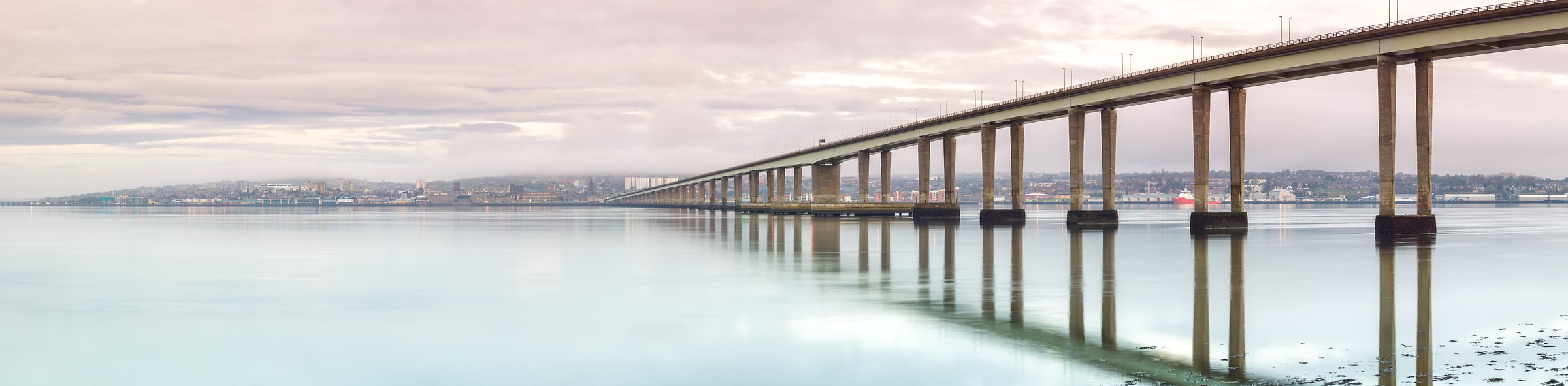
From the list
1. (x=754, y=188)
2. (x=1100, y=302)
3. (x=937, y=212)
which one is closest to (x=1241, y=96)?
(x=937, y=212)

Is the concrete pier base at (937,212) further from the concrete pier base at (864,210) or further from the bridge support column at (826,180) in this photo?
the bridge support column at (826,180)

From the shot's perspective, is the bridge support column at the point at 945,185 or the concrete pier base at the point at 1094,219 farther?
the bridge support column at the point at 945,185

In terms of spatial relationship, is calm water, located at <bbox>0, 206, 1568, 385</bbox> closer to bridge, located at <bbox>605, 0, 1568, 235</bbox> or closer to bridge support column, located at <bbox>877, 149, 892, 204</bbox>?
bridge, located at <bbox>605, 0, 1568, 235</bbox>

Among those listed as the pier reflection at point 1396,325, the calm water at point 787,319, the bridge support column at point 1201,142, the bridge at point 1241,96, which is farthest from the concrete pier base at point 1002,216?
the pier reflection at point 1396,325

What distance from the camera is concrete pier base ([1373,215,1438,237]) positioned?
152 ft

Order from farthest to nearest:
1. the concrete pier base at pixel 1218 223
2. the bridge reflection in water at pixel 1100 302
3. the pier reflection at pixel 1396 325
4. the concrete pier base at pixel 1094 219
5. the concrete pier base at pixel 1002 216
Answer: the concrete pier base at pixel 1002 216 < the concrete pier base at pixel 1094 219 < the concrete pier base at pixel 1218 223 < the bridge reflection in water at pixel 1100 302 < the pier reflection at pixel 1396 325

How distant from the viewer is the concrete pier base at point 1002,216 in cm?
7912

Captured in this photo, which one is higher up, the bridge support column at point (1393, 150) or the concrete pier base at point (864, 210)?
the bridge support column at point (1393, 150)

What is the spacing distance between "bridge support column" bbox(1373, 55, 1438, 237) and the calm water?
1260cm

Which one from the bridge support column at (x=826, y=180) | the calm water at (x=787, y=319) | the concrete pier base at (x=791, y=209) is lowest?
the concrete pier base at (x=791, y=209)

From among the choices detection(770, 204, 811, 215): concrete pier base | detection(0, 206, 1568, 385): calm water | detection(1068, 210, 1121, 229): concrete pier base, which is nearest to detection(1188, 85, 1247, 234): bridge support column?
detection(1068, 210, 1121, 229): concrete pier base

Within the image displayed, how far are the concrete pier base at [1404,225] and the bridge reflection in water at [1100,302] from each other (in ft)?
8.03

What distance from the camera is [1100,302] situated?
59.4 feet

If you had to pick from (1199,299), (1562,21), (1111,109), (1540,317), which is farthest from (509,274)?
(1111,109)
